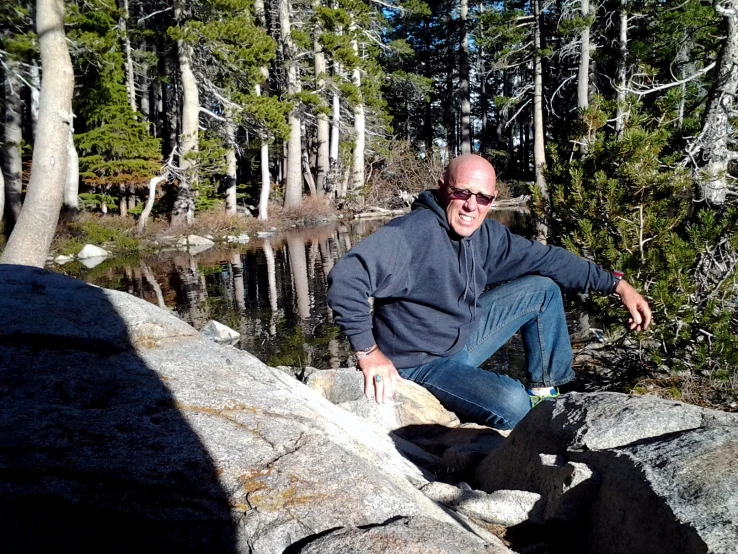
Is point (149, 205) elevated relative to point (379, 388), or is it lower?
elevated

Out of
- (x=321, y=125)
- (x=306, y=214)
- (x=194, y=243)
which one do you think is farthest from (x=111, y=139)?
(x=321, y=125)

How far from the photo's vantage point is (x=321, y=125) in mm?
25219

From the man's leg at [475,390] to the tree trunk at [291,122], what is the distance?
18.7m

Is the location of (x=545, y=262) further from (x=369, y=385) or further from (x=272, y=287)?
(x=272, y=287)

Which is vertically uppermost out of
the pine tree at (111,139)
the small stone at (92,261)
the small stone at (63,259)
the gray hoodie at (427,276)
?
the pine tree at (111,139)

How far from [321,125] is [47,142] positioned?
17.2m

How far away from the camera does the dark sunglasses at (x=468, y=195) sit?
3195mm

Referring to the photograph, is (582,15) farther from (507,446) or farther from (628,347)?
(507,446)

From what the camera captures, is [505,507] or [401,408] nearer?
[505,507]

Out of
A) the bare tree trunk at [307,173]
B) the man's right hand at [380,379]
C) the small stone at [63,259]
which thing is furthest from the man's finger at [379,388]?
the bare tree trunk at [307,173]

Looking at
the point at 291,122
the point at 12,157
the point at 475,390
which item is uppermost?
the point at 291,122

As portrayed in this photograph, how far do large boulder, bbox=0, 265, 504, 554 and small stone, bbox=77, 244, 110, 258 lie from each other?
14.0 meters

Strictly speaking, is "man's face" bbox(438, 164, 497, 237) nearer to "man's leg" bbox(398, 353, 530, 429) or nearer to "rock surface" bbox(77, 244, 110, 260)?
"man's leg" bbox(398, 353, 530, 429)

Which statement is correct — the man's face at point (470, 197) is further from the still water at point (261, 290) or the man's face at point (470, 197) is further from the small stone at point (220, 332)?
the small stone at point (220, 332)
